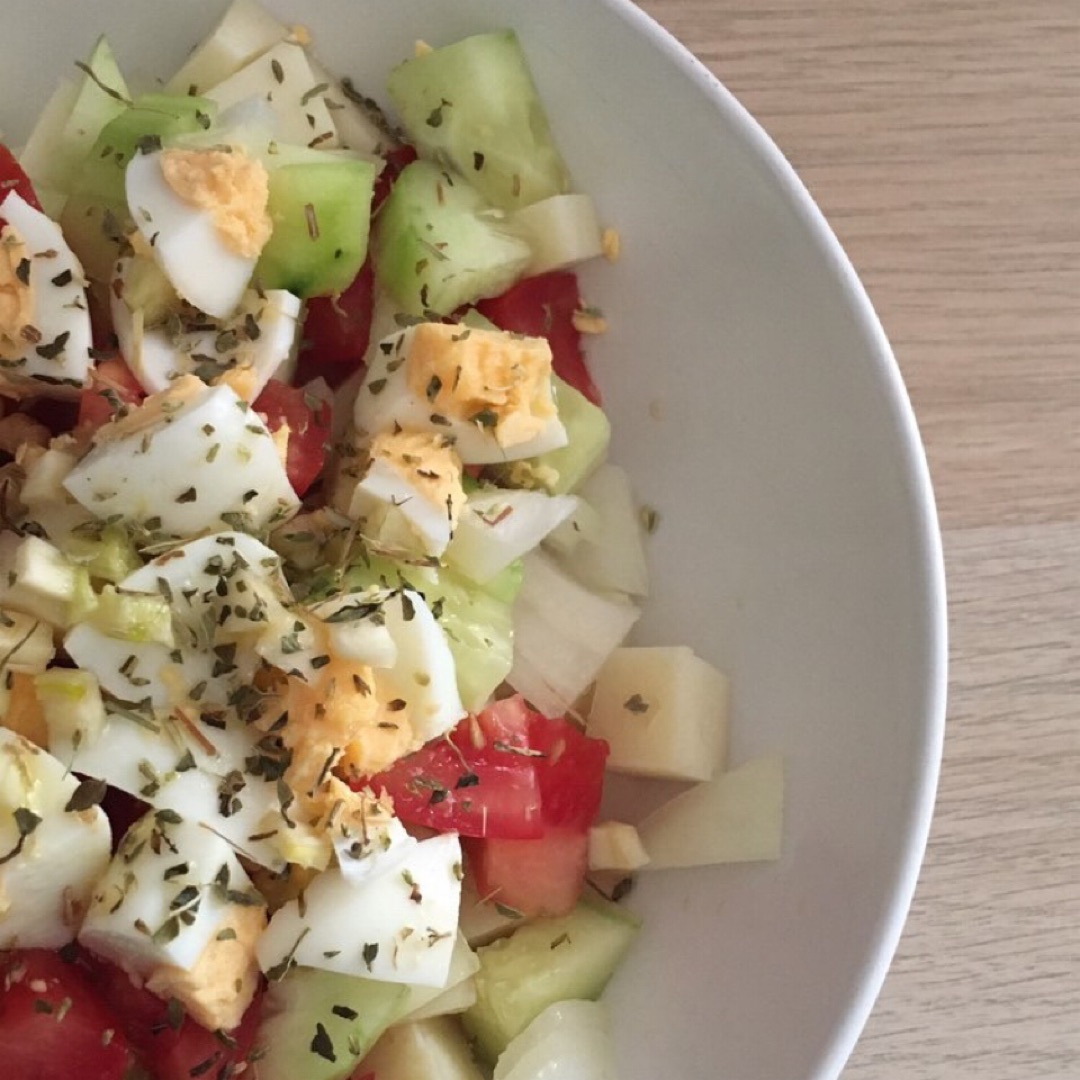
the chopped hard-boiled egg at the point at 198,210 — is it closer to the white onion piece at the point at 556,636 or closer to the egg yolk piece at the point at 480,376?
the egg yolk piece at the point at 480,376

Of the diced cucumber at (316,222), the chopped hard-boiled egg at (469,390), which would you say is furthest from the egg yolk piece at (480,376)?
the diced cucumber at (316,222)

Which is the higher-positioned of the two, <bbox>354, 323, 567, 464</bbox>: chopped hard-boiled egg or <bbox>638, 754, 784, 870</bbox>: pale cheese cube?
<bbox>354, 323, 567, 464</bbox>: chopped hard-boiled egg

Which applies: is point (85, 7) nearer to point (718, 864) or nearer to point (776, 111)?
point (776, 111)

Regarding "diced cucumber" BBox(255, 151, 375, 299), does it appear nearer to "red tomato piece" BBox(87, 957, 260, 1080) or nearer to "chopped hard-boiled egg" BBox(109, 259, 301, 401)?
"chopped hard-boiled egg" BBox(109, 259, 301, 401)

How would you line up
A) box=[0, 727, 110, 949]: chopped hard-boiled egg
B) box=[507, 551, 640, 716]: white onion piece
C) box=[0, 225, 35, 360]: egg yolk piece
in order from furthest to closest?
box=[507, 551, 640, 716]: white onion piece
box=[0, 225, 35, 360]: egg yolk piece
box=[0, 727, 110, 949]: chopped hard-boiled egg

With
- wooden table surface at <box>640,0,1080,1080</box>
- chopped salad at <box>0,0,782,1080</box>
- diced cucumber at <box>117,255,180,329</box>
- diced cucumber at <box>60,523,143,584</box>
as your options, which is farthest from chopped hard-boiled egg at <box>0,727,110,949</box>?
wooden table surface at <box>640,0,1080,1080</box>

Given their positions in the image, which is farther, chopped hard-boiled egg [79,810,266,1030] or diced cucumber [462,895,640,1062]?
diced cucumber [462,895,640,1062]

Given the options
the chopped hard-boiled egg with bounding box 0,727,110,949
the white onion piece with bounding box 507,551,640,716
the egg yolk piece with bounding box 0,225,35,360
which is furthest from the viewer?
the white onion piece with bounding box 507,551,640,716
